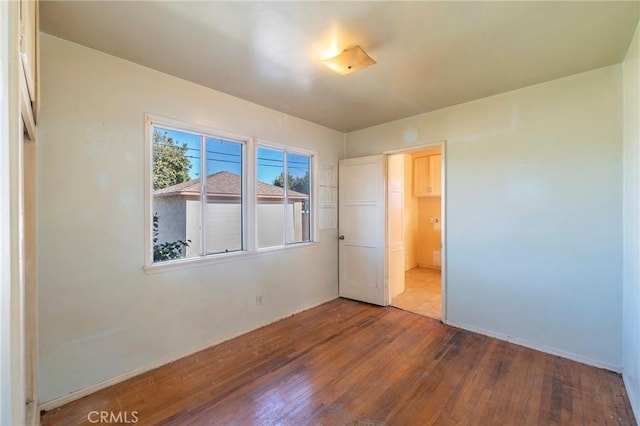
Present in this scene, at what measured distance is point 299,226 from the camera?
13.1 feet

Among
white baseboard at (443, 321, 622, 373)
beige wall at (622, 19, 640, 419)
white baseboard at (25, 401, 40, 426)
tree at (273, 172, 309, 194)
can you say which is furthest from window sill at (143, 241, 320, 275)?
beige wall at (622, 19, 640, 419)

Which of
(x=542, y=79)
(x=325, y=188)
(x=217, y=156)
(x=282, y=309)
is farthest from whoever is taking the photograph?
(x=325, y=188)

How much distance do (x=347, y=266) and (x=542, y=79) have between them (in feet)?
10.5

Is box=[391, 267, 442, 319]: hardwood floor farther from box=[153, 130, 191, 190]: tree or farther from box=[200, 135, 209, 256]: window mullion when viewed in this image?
box=[153, 130, 191, 190]: tree

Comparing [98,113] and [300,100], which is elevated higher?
[300,100]

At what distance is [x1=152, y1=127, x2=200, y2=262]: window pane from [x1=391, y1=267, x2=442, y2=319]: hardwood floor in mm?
2963

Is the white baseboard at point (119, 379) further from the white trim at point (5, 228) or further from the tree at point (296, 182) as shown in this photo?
the tree at point (296, 182)

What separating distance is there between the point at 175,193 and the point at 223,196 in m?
0.51

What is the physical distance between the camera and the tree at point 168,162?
2.58m

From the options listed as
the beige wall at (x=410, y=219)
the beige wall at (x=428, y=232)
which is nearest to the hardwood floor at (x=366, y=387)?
the beige wall at (x=410, y=219)

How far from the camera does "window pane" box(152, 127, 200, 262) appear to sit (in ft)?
8.50

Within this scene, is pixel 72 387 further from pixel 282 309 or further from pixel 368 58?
pixel 368 58

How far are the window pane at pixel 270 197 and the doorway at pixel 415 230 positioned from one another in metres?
1.58

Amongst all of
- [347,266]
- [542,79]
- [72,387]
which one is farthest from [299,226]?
[542,79]
